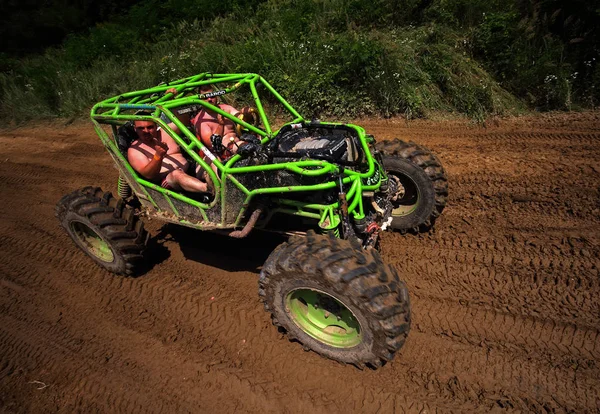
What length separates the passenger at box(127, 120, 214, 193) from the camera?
3572 millimetres

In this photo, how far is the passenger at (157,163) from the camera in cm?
357

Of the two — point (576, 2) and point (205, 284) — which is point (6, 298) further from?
point (576, 2)

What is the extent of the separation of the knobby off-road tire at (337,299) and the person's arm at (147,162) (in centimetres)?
152

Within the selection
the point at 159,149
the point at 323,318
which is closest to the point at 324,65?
the point at 159,149

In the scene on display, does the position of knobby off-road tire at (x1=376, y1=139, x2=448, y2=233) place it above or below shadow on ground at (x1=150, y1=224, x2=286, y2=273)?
above

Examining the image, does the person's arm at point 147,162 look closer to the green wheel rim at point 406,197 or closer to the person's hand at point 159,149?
the person's hand at point 159,149

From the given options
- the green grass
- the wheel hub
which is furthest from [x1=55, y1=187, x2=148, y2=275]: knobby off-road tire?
the green grass

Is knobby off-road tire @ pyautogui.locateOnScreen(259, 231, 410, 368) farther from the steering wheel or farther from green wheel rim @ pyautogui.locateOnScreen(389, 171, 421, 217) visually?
the steering wheel

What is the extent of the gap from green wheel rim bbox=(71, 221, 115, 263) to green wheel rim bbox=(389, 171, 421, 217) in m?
3.14

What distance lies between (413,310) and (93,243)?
11.6 feet

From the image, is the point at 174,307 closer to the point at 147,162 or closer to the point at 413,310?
the point at 147,162

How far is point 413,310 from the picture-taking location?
3.35 meters

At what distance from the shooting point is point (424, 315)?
3293 millimetres

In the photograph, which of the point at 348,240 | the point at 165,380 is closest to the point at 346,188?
the point at 348,240
